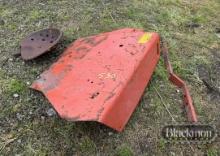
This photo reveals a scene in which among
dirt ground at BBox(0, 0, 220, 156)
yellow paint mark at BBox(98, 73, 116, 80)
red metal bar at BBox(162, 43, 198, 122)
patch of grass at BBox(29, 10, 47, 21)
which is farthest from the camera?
patch of grass at BBox(29, 10, 47, 21)

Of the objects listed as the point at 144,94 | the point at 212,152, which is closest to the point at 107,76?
the point at 144,94

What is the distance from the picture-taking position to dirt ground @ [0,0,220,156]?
2607mm

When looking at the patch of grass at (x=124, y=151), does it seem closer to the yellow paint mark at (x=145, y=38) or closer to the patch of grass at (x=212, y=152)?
the patch of grass at (x=212, y=152)

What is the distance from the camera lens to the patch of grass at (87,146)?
2.53 m

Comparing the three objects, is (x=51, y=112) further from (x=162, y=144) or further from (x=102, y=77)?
(x=162, y=144)

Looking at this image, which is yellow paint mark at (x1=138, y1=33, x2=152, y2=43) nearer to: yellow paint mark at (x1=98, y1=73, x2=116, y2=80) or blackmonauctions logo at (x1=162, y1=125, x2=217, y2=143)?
yellow paint mark at (x1=98, y1=73, x2=116, y2=80)

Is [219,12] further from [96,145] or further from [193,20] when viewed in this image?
[96,145]

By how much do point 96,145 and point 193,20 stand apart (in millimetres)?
2386

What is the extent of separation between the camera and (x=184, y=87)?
3.14 metres

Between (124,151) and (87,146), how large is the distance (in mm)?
267

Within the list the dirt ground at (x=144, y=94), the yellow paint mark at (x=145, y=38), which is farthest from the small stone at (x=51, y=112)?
the yellow paint mark at (x=145, y=38)

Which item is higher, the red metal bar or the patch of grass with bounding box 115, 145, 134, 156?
the red metal bar

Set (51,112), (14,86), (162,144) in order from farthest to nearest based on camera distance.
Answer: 1. (14,86)
2. (51,112)
3. (162,144)

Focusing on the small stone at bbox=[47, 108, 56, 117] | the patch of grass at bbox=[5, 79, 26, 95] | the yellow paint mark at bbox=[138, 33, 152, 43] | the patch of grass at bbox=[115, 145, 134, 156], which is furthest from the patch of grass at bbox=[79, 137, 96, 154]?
the yellow paint mark at bbox=[138, 33, 152, 43]
